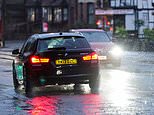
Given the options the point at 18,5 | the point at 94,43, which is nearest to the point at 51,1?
the point at 18,5

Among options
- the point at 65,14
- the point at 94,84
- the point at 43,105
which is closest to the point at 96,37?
the point at 94,84

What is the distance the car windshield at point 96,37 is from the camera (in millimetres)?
23547

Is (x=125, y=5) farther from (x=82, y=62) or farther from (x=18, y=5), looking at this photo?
(x=82, y=62)

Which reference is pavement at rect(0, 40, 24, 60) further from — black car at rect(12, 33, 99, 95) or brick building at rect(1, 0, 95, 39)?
black car at rect(12, 33, 99, 95)

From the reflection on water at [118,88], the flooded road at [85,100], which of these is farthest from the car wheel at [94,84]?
the reflection on water at [118,88]

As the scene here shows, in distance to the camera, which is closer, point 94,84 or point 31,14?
point 94,84

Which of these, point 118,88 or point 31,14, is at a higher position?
point 118,88

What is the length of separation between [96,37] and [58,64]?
10522 mm

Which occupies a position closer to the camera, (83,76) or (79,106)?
(79,106)

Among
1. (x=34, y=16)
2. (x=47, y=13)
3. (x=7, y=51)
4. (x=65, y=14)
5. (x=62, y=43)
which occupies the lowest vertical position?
(x=7, y=51)

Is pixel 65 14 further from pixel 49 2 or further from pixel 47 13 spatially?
pixel 49 2

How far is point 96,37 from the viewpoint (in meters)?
23.8

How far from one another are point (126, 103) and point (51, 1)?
5797 centimetres

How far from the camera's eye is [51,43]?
13766mm
